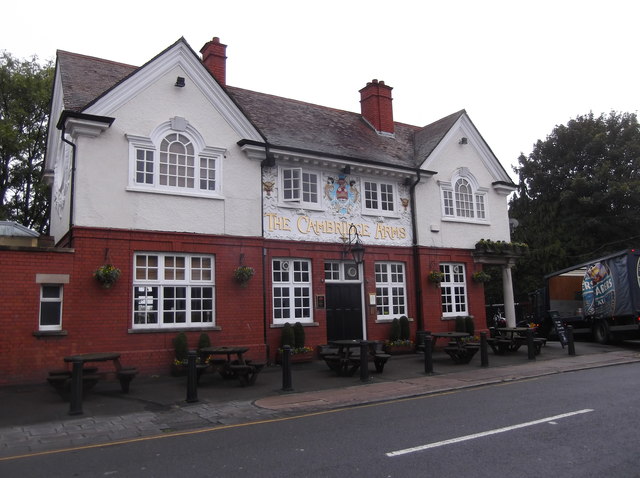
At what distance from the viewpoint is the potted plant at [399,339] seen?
1631 cm

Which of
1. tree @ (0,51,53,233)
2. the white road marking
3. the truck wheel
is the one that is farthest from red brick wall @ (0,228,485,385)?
tree @ (0,51,53,233)

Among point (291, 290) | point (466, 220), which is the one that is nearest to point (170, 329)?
point (291, 290)

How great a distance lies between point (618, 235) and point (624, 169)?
3.93m

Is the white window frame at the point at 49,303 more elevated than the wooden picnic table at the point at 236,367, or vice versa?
the white window frame at the point at 49,303

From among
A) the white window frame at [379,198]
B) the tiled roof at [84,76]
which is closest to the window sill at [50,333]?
the tiled roof at [84,76]

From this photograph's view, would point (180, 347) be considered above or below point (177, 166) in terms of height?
below

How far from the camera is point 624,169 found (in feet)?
99.3

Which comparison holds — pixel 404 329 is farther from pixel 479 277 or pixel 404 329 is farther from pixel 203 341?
pixel 203 341

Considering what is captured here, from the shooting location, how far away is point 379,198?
56.3 feet

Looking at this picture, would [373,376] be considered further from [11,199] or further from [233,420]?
[11,199]

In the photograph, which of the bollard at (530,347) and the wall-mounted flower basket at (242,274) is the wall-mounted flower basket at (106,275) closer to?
the wall-mounted flower basket at (242,274)

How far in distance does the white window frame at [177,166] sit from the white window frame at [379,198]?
16.6 feet

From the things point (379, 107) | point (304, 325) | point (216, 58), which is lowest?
point (304, 325)

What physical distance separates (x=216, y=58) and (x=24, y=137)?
13.3 metres
